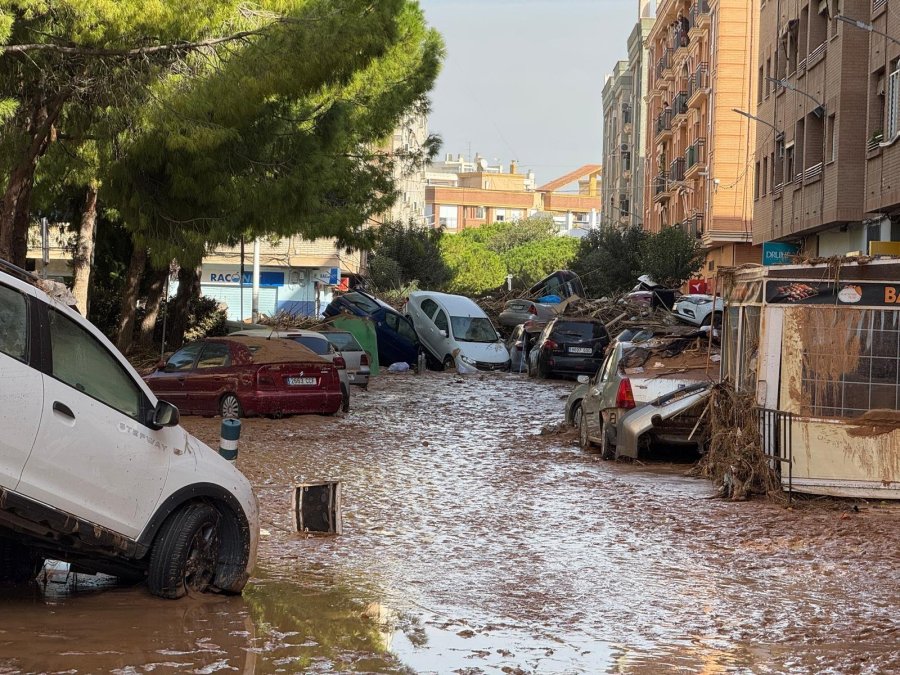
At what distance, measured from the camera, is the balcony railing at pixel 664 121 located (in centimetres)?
7850

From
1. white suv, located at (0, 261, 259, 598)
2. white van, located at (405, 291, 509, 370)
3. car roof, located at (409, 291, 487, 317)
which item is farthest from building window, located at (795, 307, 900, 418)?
car roof, located at (409, 291, 487, 317)

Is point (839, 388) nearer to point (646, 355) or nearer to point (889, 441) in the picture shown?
point (889, 441)

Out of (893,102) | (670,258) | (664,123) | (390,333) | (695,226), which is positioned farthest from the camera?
(664,123)

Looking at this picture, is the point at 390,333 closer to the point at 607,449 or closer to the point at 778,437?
the point at 607,449

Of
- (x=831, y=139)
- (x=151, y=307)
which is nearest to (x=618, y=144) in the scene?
(x=831, y=139)

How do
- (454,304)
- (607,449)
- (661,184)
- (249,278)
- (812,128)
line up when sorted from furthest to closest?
(661,184), (249,278), (454,304), (812,128), (607,449)

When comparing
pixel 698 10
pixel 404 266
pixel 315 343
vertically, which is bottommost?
pixel 315 343

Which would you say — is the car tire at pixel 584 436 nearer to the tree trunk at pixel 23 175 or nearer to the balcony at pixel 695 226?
the tree trunk at pixel 23 175

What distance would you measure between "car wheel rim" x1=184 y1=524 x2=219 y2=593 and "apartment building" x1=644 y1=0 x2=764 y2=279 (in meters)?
53.3

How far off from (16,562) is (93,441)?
5.00ft

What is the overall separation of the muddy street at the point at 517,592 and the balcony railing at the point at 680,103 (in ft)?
195

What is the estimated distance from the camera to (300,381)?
21656 mm

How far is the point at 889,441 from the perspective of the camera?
39.5ft

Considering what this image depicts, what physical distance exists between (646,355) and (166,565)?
10.5 m
